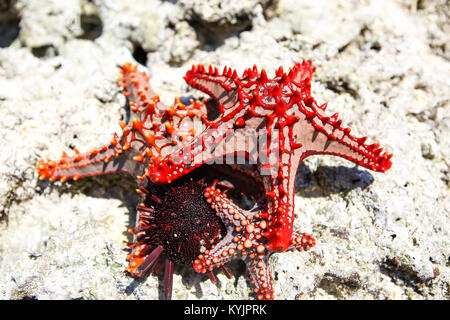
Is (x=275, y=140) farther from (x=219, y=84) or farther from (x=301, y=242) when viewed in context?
(x=301, y=242)

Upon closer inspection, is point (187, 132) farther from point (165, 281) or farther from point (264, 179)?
point (165, 281)

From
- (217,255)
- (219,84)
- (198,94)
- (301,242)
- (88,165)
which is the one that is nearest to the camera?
(217,255)

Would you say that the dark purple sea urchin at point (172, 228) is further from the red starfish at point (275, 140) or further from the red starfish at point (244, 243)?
the red starfish at point (275, 140)

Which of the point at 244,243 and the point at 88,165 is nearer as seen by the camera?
the point at 244,243

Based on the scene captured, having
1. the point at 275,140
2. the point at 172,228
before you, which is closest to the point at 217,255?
the point at 172,228

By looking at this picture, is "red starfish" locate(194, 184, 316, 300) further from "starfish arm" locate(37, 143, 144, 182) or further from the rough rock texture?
"starfish arm" locate(37, 143, 144, 182)

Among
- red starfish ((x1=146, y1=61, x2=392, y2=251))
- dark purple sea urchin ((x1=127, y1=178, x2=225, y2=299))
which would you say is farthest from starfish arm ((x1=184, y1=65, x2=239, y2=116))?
dark purple sea urchin ((x1=127, y1=178, x2=225, y2=299))

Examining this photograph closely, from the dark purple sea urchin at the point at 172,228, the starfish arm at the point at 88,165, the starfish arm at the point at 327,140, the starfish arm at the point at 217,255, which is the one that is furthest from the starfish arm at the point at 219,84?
the starfish arm at the point at 217,255

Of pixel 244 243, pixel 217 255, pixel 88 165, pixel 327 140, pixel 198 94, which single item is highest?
pixel 327 140
